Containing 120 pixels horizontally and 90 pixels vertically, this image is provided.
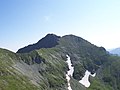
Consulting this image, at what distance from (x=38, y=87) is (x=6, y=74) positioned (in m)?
30.0

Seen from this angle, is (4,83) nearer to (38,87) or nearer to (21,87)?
(21,87)

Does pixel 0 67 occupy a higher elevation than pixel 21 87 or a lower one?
higher

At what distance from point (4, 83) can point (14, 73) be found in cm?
2580

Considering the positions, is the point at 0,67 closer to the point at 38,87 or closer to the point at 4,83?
the point at 4,83

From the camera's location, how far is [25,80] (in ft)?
647

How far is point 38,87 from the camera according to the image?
197375 mm

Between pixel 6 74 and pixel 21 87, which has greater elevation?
pixel 6 74

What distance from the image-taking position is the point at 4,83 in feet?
573

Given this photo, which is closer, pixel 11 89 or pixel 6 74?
pixel 11 89

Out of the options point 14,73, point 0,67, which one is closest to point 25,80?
point 14,73

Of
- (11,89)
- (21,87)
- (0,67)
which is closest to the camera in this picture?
(11,89)

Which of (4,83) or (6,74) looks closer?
(4,83)

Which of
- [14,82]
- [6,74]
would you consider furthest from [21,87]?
[6,74]

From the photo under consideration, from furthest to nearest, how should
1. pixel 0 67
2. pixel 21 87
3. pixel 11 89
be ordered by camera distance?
pixel 0 67, pixel 21 87, pixel 11 89
